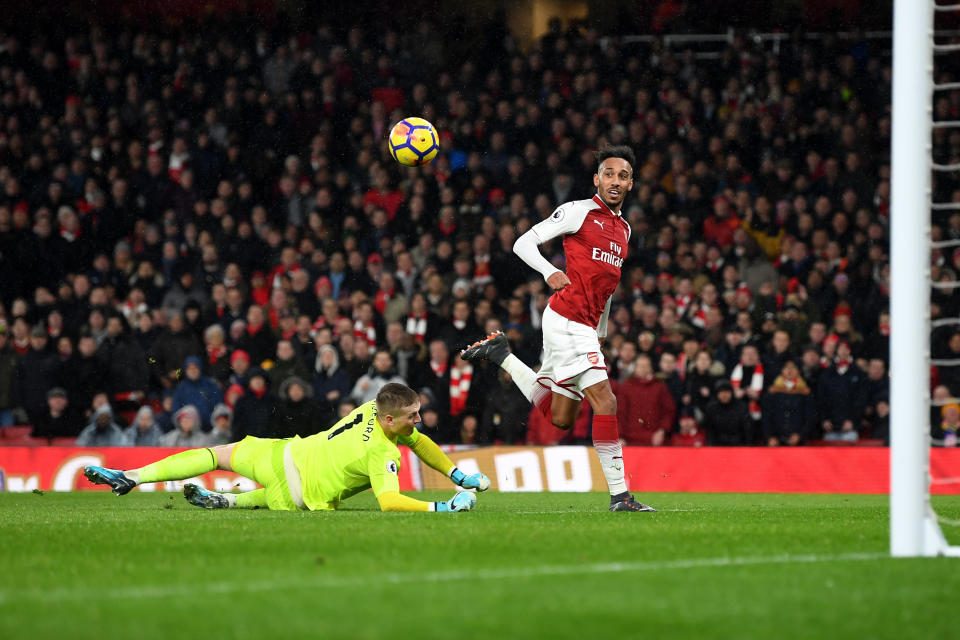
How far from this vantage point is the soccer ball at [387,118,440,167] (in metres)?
11.6

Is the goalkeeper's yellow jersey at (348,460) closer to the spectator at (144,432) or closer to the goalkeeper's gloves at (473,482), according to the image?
the goalkeeper's gloves at (473,482)

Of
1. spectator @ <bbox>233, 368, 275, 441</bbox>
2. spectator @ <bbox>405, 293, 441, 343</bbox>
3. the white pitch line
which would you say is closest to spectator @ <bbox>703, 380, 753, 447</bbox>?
spectator @ <bbox>405, 293, 441, 343</bbox>

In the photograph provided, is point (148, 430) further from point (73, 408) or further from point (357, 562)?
point (357, 562)

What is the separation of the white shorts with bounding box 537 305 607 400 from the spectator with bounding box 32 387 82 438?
9125 mm

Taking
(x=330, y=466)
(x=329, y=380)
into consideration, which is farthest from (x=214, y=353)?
(x=330, y=466)

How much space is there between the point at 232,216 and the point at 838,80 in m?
8.94

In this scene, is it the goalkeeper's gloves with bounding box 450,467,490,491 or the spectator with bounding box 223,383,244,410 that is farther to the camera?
the spectator with bounding box 223,383,244,410

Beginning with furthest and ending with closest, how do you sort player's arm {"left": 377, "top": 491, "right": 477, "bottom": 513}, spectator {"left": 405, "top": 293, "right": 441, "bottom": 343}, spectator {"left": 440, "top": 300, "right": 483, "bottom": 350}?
1. spectator {"left": 405, "top": 293, "right": 441, "bottom": 343}
2. spectator {"left": 440, "top": 300, "right": 483, "bottom": 350}
3. player's arm {"left": 377, "top": 491, "right": 477, "bottom": 513}

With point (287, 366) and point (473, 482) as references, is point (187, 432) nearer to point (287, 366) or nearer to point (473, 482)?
point (287, 366)

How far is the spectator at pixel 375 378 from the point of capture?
15273 mm

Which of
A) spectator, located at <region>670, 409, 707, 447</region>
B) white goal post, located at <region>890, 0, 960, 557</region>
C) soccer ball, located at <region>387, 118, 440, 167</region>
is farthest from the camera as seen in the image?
spectator, located at <region>670, 409, 707, 447</region>

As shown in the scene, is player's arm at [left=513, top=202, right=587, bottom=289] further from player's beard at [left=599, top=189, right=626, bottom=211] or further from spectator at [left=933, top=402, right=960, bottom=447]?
spectator at [left=933, top=402, right=960, bottom=447]

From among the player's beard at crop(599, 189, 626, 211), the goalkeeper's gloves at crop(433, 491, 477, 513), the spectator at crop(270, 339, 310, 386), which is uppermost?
the player's beard at crop(599, 189, 626, 211)

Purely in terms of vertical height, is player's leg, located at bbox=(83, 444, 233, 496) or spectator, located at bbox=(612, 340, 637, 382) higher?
spectator, located at bbox=(612, 340, 637, 382)
